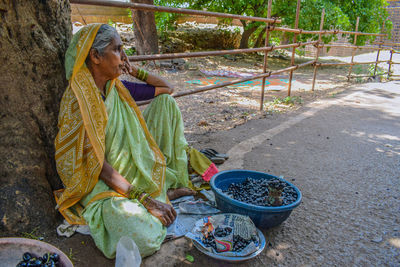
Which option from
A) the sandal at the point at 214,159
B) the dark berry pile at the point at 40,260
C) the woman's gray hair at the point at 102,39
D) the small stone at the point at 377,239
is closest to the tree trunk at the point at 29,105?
the woman's gray hair at the point at 102,39

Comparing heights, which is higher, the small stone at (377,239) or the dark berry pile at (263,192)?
the dark berry pile at (263,192)

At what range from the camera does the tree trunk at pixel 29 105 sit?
1688mm

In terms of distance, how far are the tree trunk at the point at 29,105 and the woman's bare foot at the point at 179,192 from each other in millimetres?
774

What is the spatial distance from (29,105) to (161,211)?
0.99 metres

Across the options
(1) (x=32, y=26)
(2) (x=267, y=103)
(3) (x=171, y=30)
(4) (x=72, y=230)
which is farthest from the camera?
(3) (x=171, y=30)

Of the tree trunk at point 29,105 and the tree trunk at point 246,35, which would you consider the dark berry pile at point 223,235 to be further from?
the tree trunk at point 246,35

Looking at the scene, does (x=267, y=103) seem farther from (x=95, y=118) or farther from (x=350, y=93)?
(x=95, y=118)

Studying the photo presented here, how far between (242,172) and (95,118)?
1166 millimetres

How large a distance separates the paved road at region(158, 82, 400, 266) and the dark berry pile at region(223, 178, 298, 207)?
199 millimetres

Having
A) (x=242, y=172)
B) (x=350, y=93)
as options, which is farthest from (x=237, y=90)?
(x=242, y=172)

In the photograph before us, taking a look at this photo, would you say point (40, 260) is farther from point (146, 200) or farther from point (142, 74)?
point (142, 74)

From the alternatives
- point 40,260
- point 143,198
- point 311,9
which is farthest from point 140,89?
point 311,9

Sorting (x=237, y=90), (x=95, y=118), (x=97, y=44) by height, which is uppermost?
(x=97, y=44)

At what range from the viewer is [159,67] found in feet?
28.8
